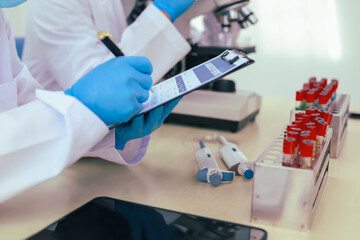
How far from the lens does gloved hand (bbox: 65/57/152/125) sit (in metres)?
0.83

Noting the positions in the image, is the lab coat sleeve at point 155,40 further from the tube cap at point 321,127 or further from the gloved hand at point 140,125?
the tube cap at point 321,127

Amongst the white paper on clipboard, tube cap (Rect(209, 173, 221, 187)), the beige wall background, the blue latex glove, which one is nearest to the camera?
the white paper on clipboard

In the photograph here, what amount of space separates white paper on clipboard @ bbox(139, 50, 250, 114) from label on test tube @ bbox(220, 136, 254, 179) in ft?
0.88

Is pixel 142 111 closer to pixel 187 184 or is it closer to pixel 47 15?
pixel 187 184

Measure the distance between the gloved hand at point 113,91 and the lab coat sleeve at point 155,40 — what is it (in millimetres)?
537

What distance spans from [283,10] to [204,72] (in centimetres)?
288

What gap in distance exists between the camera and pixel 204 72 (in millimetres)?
877

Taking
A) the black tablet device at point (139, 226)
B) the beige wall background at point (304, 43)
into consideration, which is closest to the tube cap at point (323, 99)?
the black tablet device at point (139, 226)

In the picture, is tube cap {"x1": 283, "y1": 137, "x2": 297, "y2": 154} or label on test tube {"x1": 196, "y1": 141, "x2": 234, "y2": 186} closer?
tube cap {"x1": 283, "y1": 137, "x2": 297, "y2": 154}

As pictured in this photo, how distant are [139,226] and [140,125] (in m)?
0.30

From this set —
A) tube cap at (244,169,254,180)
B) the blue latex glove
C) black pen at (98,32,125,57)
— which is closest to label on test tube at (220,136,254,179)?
tube cap at (244,169,254,180)

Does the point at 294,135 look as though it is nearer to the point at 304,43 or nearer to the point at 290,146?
the point at 290,146

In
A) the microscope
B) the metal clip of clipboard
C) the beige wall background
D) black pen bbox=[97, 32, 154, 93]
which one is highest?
black pen bbox=[97, 32, 154, 93]

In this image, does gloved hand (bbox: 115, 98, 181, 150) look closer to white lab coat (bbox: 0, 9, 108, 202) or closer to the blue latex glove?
white lab coat (bbox: 0, 9, 108, 202)
